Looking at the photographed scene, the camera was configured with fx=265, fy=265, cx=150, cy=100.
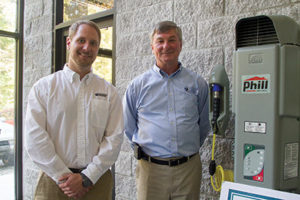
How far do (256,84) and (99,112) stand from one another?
917mm

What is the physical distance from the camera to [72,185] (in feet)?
4.86

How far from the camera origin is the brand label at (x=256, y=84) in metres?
1.23

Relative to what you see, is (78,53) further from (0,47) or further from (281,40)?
(0,47)

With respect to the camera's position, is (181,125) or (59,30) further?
(59,30)

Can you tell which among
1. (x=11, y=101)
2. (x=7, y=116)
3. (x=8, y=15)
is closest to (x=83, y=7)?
(x=8, y=15)

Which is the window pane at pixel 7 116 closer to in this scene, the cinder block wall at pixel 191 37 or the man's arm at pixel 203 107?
the cinder block wall at pixel 191 37

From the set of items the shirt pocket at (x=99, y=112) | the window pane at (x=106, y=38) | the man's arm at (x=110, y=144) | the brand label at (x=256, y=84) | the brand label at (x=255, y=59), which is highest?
the window pane at (x=106, y=38)

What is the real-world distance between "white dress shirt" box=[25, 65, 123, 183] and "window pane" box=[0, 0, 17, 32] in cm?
274

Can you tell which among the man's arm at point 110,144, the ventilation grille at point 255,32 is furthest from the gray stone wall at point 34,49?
the ventilation grille at point 255,32

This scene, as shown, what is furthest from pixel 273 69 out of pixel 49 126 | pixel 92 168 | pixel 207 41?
pixel 49 126

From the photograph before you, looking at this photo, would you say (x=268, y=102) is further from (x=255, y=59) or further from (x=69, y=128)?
(x=69, y=128)

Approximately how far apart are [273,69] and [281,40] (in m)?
0.14

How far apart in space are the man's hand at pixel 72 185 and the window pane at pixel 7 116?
2.77m

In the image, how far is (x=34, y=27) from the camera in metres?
3.76
